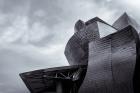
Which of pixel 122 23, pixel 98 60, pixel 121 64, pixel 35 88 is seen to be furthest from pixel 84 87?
pixel 122 23

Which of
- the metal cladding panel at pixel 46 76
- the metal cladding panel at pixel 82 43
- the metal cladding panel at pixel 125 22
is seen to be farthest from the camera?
the metal cladding panel at pixel 125 22

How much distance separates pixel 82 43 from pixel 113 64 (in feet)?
27.9

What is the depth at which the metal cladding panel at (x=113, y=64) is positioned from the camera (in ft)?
56.3

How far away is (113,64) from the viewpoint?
1844cm

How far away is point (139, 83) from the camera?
750 inches

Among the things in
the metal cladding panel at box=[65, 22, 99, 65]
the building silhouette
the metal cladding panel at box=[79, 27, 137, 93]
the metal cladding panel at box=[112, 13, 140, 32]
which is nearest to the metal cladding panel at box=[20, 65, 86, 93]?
the building silhouette

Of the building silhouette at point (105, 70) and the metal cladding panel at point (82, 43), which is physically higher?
the metal cladding panel at point (82, 43)

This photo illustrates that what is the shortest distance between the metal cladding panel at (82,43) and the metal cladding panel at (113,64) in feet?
16.1

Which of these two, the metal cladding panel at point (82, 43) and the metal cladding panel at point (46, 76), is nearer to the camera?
the metal cladding panel at point (46, 76)

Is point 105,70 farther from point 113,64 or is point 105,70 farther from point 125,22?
point 125,22

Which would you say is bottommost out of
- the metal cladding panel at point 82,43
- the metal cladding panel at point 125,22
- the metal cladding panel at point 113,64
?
the metal cladding panel at point 113,64

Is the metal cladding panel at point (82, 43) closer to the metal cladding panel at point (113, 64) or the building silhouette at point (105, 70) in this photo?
the building silhouette at point (105, 70)

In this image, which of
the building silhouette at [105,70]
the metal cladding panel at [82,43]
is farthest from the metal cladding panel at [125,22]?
the building silhouette at [105,70]

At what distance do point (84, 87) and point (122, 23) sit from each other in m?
16.7
